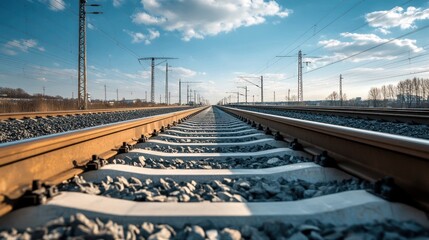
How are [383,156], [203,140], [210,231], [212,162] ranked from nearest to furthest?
[210,231]
[383,156]
[212,162]
[203,140]

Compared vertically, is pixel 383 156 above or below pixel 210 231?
above

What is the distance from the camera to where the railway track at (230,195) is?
1.84 metres

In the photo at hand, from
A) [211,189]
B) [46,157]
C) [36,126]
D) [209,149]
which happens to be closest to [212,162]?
[209,149]

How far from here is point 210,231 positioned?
182 centimetres

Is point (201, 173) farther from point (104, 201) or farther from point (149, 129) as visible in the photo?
point (149, 129)

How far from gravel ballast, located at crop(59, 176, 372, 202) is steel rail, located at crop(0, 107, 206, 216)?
23cm

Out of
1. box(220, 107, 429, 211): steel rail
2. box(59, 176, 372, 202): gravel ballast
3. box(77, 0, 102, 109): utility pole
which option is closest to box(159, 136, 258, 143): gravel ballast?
box(220, 107, 429, 211): steel rail

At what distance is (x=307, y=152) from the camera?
174 inches

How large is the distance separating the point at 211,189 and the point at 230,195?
25cm

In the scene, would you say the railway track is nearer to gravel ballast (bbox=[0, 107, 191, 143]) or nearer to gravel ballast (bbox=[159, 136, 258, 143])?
gravel ballast (bbox=[159, 136, 258, 143])

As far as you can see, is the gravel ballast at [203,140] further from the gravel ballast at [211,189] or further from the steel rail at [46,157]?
the gravel ballast at [211,189]

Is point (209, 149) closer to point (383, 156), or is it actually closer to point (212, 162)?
point (212, 162)

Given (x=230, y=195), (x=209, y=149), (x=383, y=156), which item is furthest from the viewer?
(x=209, y=149)

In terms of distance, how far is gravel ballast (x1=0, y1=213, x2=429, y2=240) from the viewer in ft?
5.65
